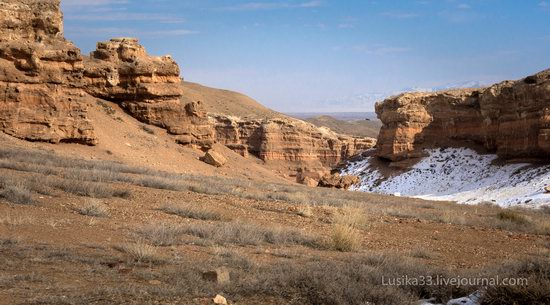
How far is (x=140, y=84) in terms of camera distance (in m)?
35.2

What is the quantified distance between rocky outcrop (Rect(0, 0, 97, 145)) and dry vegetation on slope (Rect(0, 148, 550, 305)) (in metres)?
9.73

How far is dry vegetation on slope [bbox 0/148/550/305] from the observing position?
18.6ft

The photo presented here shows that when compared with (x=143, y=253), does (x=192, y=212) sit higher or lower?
lower

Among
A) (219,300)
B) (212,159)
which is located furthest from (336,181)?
(219,300)

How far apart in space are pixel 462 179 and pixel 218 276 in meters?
47.1

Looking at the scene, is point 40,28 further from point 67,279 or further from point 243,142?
point 243,142

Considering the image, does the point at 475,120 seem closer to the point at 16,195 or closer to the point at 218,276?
the point at 16,195

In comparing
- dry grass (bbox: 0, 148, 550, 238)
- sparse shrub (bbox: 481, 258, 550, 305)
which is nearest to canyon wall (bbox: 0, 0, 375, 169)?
dry grass (bbox: 0, 148, 550, 238)

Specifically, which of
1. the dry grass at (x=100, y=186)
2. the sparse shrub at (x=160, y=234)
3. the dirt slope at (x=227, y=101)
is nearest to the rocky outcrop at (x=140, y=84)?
the dry grass at (x=100, y=186)

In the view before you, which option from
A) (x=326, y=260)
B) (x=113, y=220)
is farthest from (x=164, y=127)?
(x=326, y=260)

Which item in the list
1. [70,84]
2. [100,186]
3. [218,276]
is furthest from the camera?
[70,84]

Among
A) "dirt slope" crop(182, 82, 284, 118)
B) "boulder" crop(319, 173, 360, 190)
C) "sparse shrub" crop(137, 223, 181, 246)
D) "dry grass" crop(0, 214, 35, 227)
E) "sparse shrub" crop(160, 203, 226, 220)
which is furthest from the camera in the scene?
"dirt slope" crop(182, 82, 284, 118)

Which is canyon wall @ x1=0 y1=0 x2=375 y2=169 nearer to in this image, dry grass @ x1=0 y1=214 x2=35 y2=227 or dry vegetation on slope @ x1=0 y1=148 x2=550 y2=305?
dry vegetation on slope @ x1=0 y1=148 x2=550 y2=305

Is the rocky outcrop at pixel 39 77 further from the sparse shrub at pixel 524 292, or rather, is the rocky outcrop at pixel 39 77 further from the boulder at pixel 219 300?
the sparse shrub at pixel 524 292
